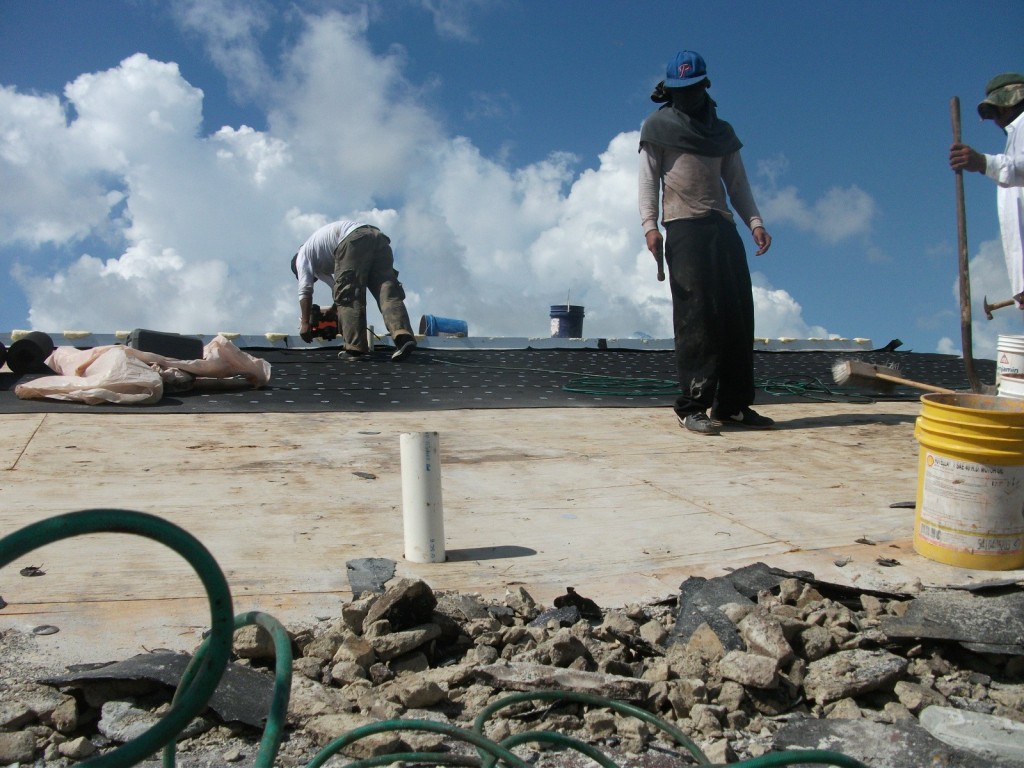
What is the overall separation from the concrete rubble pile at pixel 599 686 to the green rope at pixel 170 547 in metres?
0.52

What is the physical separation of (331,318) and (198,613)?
716cm

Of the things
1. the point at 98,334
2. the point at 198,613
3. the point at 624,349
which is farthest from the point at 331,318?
the point at 198,613

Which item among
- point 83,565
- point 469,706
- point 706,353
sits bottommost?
point 469,706

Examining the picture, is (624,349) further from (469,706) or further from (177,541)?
(177,541)

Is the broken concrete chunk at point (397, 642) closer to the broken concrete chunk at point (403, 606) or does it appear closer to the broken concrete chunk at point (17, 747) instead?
the broken concrete chunk at point (403, 606)

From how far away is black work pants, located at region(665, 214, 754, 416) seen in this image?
4.81m

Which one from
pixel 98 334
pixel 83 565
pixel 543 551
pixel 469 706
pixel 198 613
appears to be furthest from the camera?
pixel 98 334

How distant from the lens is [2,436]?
406 cm

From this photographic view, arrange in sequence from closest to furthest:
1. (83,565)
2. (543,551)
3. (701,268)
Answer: (83,565), (543,551), (701,268)

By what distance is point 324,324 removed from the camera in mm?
8945

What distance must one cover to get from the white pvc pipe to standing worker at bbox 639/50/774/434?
259 cm

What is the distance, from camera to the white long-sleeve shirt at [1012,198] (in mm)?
4348

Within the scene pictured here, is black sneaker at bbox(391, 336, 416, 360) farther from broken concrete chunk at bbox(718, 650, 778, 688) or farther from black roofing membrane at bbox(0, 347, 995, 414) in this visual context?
broken concrete chunk at bbox(718, 650, 778, 688)

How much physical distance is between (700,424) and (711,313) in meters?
0.65
